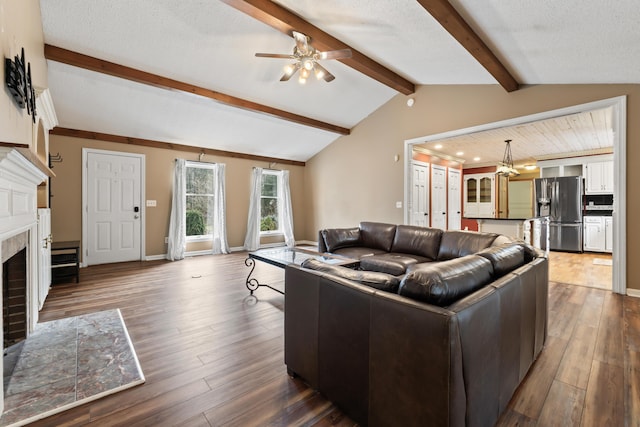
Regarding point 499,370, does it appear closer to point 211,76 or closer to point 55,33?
point 211,76

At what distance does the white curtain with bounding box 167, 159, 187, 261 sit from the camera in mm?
5883

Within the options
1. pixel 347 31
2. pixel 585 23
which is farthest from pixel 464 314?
pixel 347 31

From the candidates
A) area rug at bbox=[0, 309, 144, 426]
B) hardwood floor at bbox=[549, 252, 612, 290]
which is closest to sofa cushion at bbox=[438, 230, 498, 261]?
hardwood floor at bbox=[549, 252, 612, 290]

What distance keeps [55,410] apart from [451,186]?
7.97 meters

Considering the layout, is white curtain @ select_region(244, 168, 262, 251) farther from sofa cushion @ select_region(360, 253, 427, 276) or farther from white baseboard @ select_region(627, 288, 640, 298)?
white baseboard @ select_region(627, 288, 640, 298)

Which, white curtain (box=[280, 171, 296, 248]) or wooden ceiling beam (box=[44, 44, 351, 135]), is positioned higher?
wooden ceiling beam (box=[44, 44, 351, 135])

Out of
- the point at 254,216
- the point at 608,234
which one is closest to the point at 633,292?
the point at 608,234

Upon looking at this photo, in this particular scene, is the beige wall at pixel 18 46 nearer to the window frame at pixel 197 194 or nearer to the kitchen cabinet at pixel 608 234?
the window frame at pixel 197 194

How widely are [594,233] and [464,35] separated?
6.34 meters

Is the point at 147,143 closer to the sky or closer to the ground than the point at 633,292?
closer to the sky

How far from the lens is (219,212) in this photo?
6590 millimetres

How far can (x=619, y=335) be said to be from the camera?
246cm

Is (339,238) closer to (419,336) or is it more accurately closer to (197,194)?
(419,336)

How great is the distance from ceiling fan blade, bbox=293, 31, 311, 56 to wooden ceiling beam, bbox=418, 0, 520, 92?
130 cm
